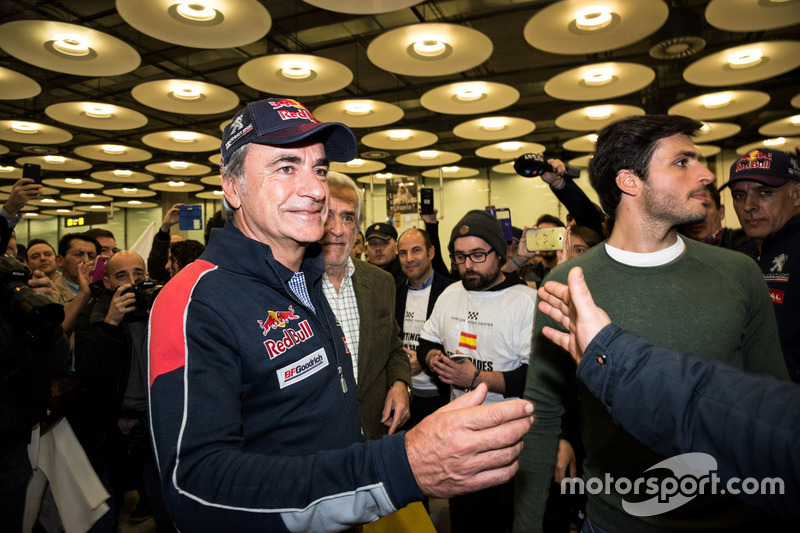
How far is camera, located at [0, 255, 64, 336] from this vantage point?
178 centimetres

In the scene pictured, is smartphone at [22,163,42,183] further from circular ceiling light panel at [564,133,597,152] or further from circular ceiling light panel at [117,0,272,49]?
circular ceiling light panel at [564,133,597,152]

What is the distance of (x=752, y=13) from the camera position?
172 inches

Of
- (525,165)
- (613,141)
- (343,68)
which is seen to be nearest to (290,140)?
(613,141)

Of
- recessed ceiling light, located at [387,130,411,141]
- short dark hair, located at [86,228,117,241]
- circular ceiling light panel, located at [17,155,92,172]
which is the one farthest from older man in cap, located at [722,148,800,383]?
circular ceiling light panel, located at [17,155,92,172]

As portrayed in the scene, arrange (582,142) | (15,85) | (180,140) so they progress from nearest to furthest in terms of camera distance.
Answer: (15,85)
(180,140)
(582,142)

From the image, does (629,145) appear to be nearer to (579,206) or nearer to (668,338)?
(668,338)

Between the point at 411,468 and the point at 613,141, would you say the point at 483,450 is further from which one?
the point at 613,141

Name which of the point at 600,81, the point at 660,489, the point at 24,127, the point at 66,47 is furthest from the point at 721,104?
the point at 24,127

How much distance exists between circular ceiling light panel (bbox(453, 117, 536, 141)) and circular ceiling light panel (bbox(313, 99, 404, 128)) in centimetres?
136

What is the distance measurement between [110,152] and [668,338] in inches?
391

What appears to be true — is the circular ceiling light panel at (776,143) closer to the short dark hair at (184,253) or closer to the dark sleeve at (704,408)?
the short dark hair at (184,253)

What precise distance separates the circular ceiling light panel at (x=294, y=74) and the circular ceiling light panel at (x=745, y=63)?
14.2ft

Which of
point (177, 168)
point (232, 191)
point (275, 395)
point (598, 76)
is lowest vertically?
point (275, 395)

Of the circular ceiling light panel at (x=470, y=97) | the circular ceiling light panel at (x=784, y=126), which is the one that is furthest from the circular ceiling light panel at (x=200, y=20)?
the circular ceiling light panel at (x=784, y=126)
